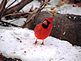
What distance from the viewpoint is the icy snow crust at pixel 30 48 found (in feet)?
8.56

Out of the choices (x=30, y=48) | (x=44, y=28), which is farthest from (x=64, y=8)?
(x=30, y=48)

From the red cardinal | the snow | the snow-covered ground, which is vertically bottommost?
the snow

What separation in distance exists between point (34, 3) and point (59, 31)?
1.22m

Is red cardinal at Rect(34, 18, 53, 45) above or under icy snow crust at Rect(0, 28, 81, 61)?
above

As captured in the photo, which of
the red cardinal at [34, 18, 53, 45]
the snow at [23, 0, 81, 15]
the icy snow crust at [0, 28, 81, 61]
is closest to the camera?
the icy snow crust at [0, 28, 81, 61]

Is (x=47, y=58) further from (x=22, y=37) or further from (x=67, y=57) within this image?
(x=22, y=37)

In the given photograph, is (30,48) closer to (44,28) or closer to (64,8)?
(44,28)

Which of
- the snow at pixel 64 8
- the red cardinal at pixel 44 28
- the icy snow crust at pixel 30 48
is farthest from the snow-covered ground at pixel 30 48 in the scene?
the snow at pixel 64 8

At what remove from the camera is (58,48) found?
2.85 metres

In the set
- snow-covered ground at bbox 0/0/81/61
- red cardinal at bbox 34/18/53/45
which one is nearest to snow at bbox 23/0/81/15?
snow-covered ground at bbox 0/0/81/61

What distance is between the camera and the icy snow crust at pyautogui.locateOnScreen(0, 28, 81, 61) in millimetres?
2609

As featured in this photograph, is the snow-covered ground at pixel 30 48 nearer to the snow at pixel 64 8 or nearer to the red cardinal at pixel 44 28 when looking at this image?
the red cardinal at pixel 44 28

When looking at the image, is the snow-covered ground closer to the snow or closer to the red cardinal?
the red cardinal

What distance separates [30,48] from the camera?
275cm
